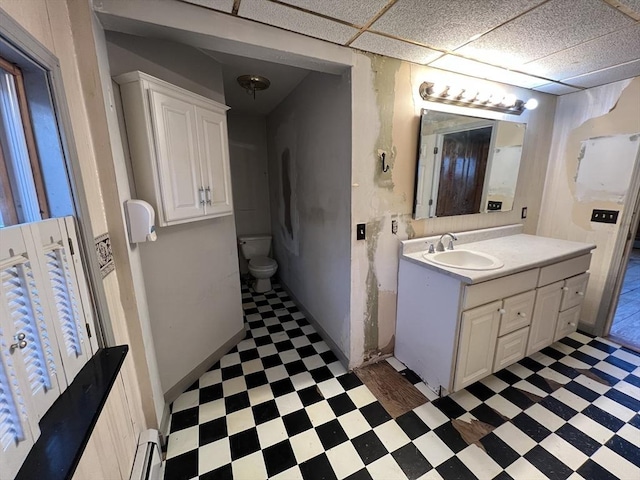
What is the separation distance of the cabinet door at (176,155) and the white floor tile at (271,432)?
124 centimetres

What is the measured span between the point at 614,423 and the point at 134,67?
3.17 meters

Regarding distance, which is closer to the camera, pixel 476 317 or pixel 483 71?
pixel 476 317

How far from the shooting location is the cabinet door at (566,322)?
1.94m

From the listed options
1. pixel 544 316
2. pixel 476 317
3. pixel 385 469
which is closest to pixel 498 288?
pixel 476 317

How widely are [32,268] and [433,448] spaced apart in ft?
5.88

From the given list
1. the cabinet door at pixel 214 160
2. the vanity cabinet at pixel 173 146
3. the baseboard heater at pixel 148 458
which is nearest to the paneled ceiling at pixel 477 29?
the vanity cabinet at pixel 173 146

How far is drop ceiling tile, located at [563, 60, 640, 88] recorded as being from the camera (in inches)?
67.1

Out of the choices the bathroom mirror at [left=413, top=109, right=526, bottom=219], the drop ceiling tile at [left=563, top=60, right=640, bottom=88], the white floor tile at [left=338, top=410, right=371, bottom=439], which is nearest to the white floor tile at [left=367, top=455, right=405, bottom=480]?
the white floor tile at [left=338, top=410, right=371, bottom=439]

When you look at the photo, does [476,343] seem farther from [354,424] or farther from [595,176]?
[595,176]

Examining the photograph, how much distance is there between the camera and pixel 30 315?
2.23 feet

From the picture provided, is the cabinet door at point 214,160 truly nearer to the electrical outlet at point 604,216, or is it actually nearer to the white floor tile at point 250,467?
the white floor tile at point 250,467

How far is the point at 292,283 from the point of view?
297 cm

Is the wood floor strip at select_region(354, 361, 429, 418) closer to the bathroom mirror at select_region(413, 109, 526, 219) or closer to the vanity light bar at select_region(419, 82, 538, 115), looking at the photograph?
the bathroom mirror at select_region(413, 109, 526, 219)

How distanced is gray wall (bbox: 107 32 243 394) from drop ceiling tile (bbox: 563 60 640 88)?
2.63 m
